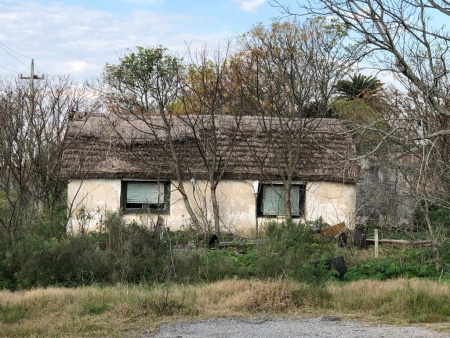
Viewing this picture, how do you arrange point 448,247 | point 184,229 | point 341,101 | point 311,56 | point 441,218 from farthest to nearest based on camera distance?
point 341,101 → point 311,56 → point 184,229 → point 441,218 → point 448,247

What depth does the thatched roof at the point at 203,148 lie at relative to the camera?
22.1m

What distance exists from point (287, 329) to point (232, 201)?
14306mm

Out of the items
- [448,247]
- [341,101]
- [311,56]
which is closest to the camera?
[448,247]

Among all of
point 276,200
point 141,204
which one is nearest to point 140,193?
point 141,204

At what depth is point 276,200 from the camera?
2288cm

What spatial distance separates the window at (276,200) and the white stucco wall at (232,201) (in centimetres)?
31

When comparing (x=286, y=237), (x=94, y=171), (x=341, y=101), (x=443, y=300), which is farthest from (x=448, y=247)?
(x=341, y=101)

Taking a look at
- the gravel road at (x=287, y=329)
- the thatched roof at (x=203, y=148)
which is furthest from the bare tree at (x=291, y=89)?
the gravel road at (x=287, y=329)

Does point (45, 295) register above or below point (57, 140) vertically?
below

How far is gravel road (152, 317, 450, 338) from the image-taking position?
7.84 meters

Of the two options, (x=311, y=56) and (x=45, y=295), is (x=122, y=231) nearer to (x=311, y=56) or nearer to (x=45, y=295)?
(x=45, y=295)

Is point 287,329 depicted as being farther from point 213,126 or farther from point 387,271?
point 213,126

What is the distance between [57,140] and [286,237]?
12.8 m

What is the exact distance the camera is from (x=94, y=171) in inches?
866
